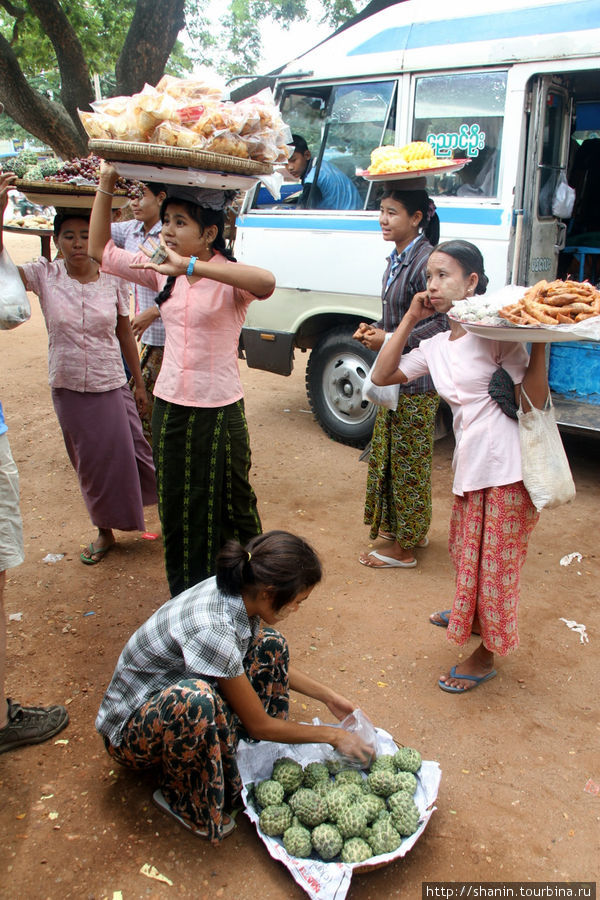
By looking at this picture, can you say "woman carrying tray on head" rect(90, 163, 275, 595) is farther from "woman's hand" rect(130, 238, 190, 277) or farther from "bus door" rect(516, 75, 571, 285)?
"bus door" rect(516, 75, 571, 285)

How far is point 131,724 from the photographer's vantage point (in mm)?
2197

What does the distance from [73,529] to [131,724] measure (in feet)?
7.98

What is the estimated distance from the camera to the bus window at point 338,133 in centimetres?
520

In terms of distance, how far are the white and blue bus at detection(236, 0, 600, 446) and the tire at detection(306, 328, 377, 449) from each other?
1cm

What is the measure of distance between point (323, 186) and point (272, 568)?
413 cm

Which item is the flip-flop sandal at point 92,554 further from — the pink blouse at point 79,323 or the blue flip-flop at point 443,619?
the blue flip-flop at point 443,619

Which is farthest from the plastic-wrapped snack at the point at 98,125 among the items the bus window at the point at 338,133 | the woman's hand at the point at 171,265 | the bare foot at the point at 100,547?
the bus window at the point at 338,133

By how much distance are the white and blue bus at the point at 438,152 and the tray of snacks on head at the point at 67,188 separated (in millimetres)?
2292

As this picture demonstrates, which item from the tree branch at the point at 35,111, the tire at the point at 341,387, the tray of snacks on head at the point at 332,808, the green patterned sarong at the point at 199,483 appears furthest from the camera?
the tree branch at the point at 35,111

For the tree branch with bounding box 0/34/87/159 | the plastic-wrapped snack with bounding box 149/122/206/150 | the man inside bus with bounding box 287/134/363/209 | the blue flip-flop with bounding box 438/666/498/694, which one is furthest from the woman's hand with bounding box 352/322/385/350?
the tree branch with bounding box 0/34/87/159

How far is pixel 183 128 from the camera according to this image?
94.1 inches

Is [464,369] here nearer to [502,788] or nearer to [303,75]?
[502,788]

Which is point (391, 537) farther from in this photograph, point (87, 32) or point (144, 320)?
point (87, 32)

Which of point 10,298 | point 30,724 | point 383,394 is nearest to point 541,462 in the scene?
point 383,394
